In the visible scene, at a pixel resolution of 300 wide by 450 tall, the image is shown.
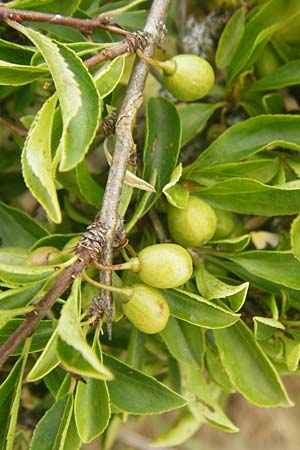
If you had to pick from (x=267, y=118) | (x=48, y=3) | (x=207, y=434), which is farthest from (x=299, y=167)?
(x=207, y=434)

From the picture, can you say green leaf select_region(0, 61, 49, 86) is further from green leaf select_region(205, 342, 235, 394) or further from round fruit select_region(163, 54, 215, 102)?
green leaf select_region(205, 342, 235, 394)

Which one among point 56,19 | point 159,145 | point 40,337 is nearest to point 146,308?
point 40,337

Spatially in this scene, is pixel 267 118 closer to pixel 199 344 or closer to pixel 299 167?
pixel 299 167

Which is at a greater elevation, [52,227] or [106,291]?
[106,291]

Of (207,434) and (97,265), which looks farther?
(207,434)

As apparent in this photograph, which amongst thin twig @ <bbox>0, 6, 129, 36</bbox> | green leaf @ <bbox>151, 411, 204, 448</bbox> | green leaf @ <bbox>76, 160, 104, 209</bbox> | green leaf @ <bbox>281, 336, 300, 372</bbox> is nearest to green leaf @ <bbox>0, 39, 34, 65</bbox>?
thin twig @ <bbox>0, 6, 129, 36</bbox>

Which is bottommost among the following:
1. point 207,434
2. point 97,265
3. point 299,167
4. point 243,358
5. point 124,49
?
point 207,434
